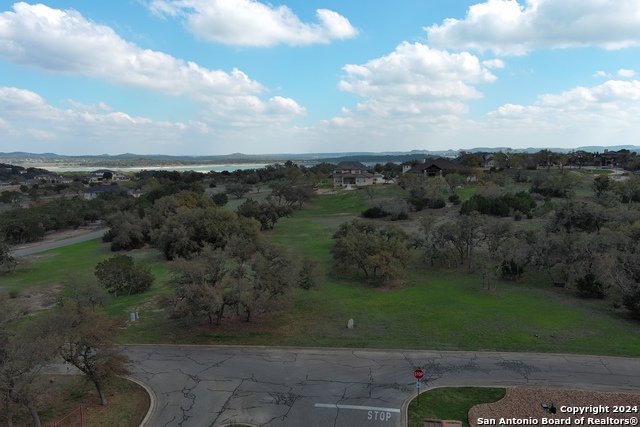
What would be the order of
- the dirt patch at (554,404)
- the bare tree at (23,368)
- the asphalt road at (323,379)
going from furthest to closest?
1. the asphalt road at (323,379)
2. the dirt patch at (554,404)
3. the bare tree at (23,368)

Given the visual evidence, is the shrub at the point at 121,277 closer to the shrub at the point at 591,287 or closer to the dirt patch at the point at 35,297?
the dirt patch at the point at 35,297

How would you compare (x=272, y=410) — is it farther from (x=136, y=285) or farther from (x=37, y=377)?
(x=136, y=285)

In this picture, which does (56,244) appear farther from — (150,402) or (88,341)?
(88,341)

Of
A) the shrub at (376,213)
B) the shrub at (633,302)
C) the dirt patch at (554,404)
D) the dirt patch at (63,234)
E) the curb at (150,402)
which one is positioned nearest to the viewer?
the dirt patch at (554,404)

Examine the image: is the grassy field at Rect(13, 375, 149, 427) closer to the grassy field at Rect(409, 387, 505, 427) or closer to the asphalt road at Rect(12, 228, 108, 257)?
the grassy field at Rect(409, 387, 505, 427)

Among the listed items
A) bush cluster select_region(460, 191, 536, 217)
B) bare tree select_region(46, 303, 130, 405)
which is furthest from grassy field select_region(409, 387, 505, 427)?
bush cluster select_region(460, 191, 536, 217)

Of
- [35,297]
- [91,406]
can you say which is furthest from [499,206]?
[35,297]

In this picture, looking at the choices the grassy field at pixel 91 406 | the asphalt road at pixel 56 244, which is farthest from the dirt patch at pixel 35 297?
the asphalt road at pixel 56 244
